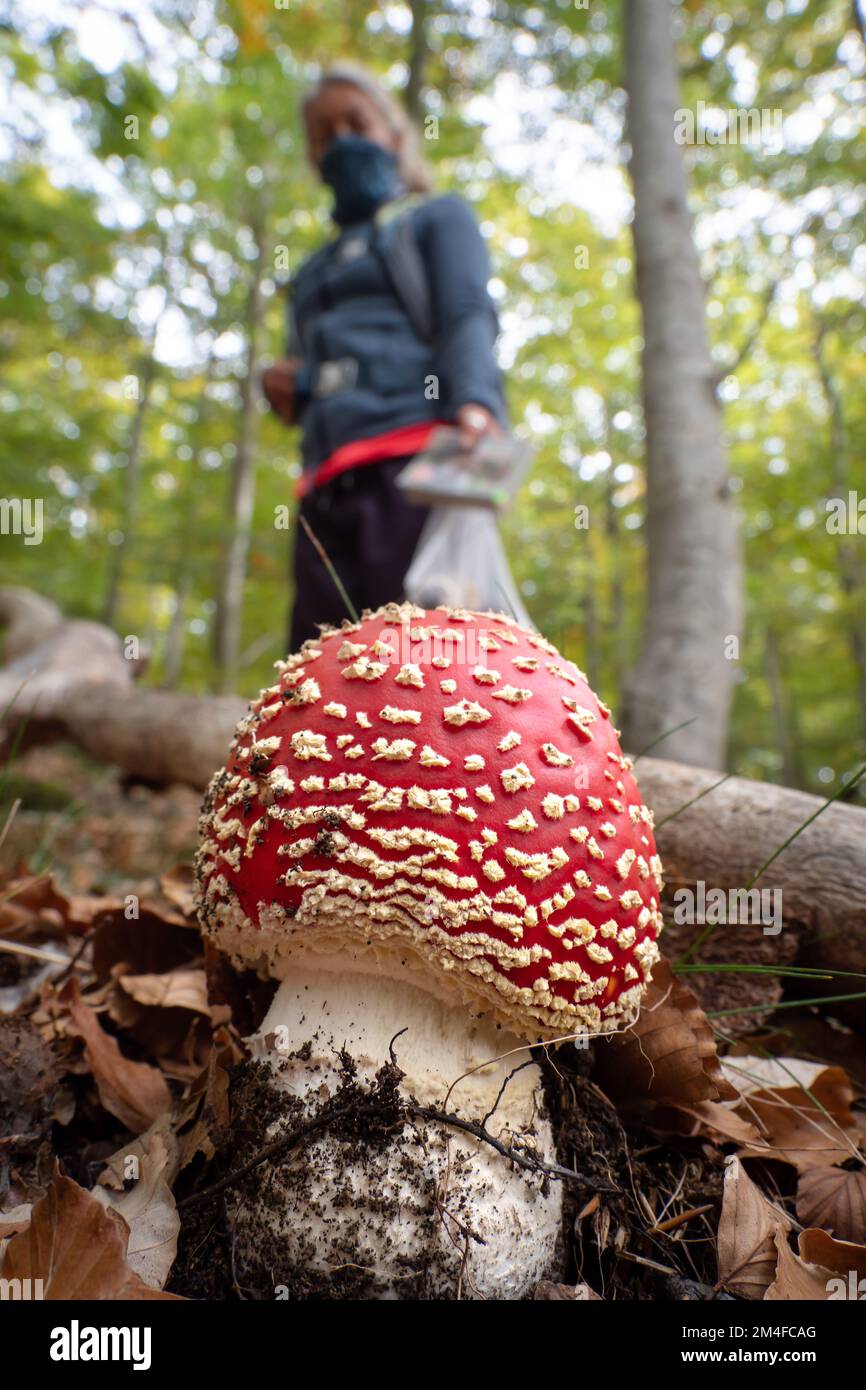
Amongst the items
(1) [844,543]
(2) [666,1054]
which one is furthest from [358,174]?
(1) [844,543]

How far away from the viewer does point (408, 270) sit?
11.6 feet

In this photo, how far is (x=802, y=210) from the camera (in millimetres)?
7648

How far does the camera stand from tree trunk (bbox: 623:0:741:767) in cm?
401

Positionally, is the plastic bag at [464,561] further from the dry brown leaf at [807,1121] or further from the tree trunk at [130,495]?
the tree trunk at [130,495]

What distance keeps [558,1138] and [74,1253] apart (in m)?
0.80

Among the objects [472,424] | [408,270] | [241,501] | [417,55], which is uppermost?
[417,55]

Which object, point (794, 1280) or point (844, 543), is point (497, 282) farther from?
point (794, 1280)

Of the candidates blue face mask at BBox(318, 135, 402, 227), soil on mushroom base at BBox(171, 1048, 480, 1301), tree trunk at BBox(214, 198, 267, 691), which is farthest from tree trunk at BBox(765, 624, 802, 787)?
soil on mushroom base at BBox(171, 1048, 480, 1301)

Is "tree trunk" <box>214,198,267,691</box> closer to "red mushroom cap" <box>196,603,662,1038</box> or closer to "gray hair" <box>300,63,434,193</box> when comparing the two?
"gray hair" <box>300,63,434,193</box>

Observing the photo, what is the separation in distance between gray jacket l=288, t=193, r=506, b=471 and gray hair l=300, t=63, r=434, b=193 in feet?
2.44

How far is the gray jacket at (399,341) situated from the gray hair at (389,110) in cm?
74

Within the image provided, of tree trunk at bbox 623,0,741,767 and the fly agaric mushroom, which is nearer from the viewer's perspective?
the fly agaric mushroom

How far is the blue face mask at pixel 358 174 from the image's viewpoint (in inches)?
150

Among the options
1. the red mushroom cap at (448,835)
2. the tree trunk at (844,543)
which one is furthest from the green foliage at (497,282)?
the red mushroom cap at (448,835)
